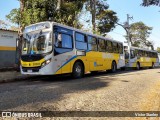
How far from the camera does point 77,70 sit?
47.3ft

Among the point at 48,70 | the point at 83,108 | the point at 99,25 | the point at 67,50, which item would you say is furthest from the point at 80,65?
the point at 99,25

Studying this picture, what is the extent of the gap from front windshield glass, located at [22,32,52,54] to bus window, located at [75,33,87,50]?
Answer: 270 cm

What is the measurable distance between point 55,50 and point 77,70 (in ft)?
8.54

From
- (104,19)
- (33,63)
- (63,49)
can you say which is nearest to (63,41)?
(63,49)

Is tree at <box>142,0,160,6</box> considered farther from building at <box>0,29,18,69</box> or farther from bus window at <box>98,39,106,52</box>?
building at <box>0,29,18,69</box>

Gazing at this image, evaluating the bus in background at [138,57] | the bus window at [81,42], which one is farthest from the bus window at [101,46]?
the bus in background at [138,57]

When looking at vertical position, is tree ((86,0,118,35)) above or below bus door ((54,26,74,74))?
above

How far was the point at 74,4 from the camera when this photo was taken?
21.8 meters

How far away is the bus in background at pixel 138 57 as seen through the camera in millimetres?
27703

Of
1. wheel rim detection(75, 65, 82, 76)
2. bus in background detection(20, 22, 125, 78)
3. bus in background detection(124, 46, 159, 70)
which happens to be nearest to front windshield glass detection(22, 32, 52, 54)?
bus in background detection(20, 22, 125, 78)

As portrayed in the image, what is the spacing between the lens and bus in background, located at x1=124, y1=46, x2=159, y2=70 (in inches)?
1091

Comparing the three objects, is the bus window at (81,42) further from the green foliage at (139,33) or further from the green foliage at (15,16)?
the green foliage at (139,33)

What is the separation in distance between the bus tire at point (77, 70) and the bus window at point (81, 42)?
105 centimetres

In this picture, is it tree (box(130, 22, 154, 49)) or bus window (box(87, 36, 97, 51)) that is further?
tree (box(130, 22, 154, 49))
